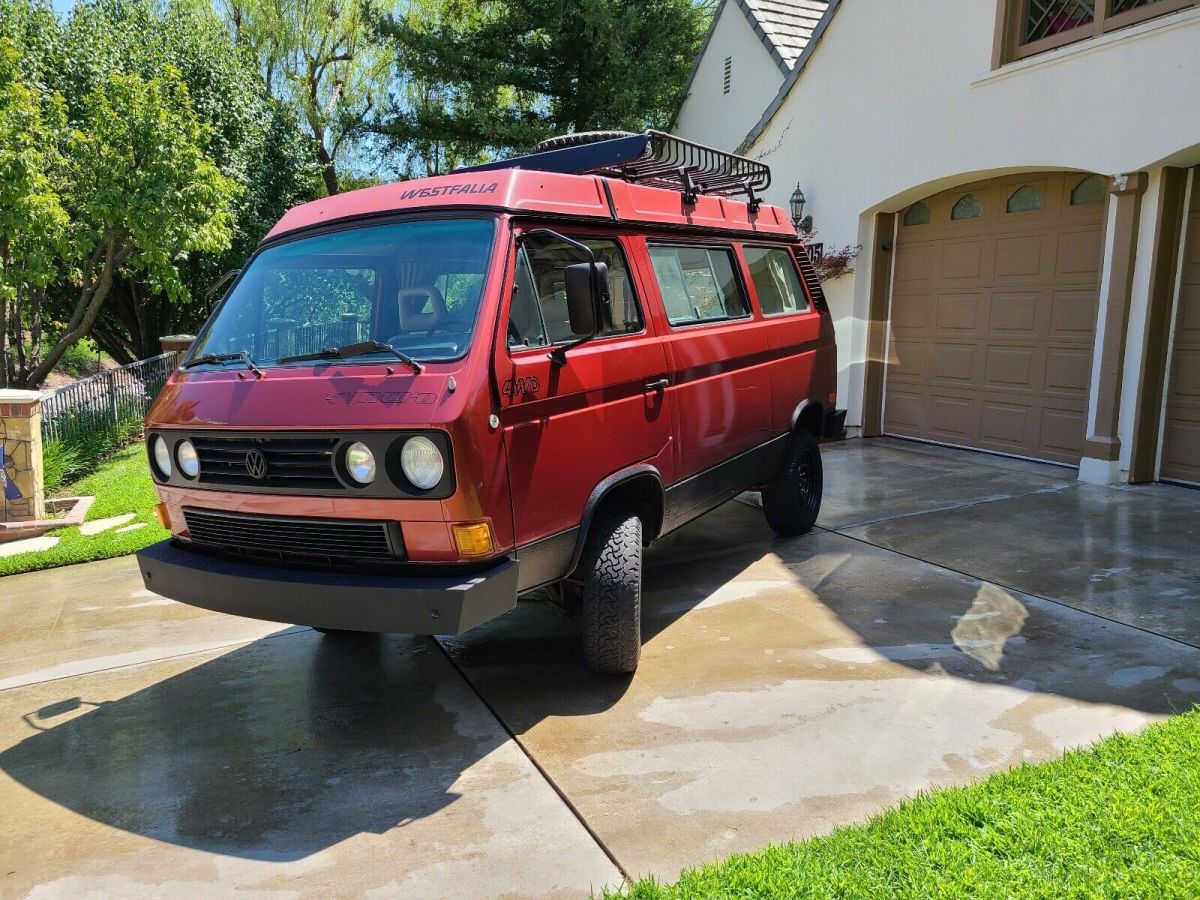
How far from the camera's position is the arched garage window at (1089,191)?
7.98 m

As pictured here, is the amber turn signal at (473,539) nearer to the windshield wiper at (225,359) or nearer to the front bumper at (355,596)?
the front bumper at (355,596)

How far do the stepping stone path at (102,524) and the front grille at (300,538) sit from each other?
4607mm

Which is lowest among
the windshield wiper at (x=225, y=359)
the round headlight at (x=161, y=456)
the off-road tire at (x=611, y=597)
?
the off-road tire at (x=611, y=597)

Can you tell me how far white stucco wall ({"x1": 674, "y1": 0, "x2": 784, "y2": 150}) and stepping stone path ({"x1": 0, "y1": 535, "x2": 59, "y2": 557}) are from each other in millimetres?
11292

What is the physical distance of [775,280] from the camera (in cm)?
613

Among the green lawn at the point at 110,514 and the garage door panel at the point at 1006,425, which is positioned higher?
the garage door panel at the point at 1006,425

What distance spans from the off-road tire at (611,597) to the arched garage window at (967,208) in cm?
708

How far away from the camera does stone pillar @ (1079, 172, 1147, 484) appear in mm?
7438

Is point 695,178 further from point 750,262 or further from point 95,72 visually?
point 95,72

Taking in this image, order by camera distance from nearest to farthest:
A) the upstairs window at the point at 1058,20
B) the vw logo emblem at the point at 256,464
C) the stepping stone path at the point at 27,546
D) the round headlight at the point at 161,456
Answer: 1. the vw logo emblem at the point at 256,464
2. the round headlight at the point at 161,456
3. the stepping stone path at the point at 27,546
4. the upstairs window at the point at 1058,20

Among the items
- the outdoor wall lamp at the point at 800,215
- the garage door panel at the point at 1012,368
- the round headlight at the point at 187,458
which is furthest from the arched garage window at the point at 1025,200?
the round headlight at the point at 187,458

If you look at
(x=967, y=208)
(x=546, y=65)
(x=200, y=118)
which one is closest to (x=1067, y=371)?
(x=967, y=208)

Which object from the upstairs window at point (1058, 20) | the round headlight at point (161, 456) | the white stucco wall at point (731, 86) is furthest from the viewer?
the white stucco wall at point (731, 86)

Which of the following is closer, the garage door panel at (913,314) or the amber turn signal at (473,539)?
the amber turn signal at (473,539)
